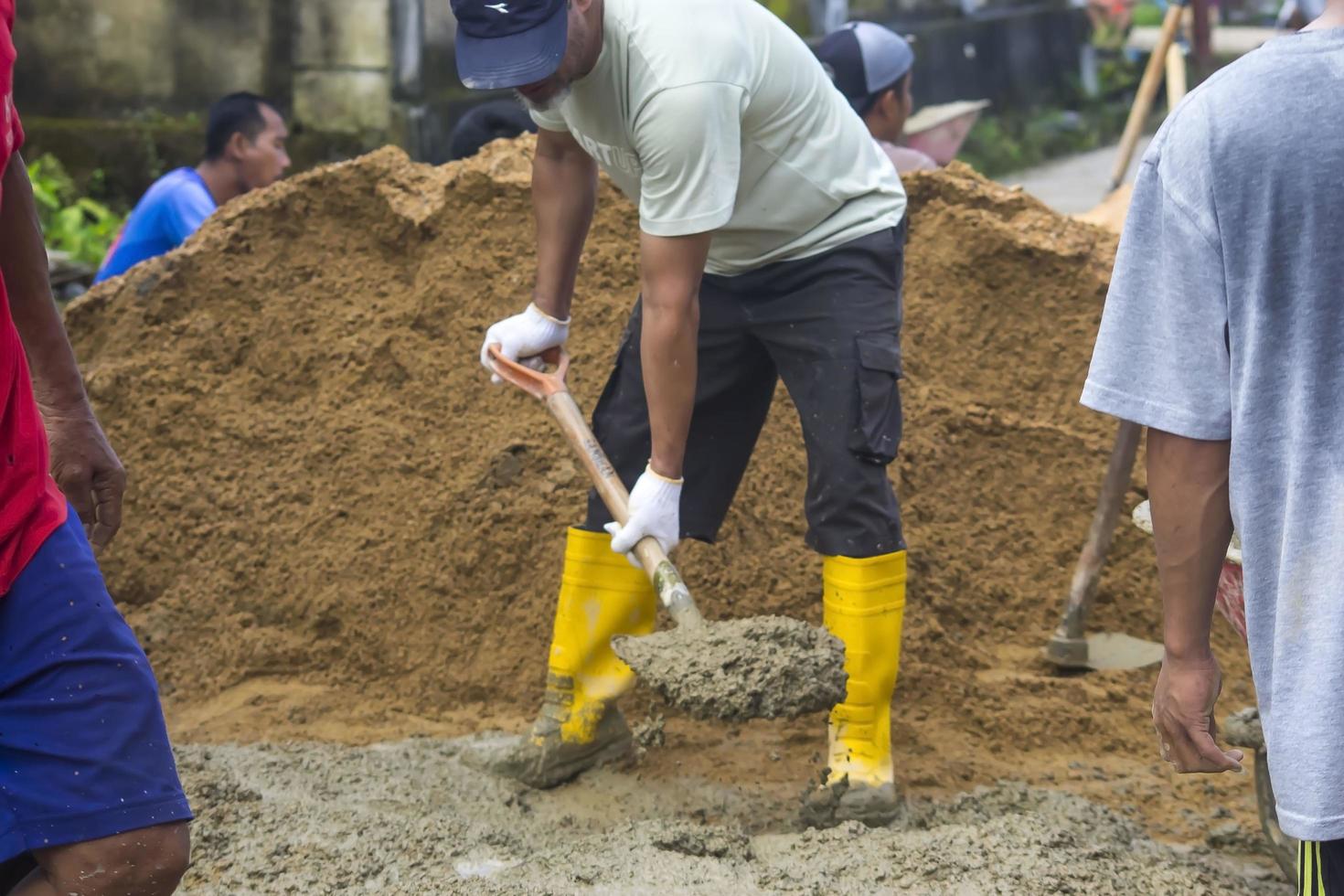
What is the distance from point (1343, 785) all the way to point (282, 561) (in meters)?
3.19

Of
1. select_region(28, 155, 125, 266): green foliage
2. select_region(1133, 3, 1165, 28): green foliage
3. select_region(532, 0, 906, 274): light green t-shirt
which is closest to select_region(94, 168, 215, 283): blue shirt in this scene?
select_region(28, 155, 125, 266): green foliage

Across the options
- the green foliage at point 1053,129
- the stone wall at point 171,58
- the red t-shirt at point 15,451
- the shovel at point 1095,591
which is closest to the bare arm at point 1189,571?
the red t-shirt at point 15,451

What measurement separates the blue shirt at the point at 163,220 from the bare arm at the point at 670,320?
2984mm

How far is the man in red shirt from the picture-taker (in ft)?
6.32

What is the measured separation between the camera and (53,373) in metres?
2.29

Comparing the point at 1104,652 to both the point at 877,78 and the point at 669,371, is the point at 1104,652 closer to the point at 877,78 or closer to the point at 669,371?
the point at 669,371

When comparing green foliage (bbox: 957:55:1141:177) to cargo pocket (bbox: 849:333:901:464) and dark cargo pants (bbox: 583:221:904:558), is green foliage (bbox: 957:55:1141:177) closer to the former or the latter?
dark cargo pants (bbox: 583:221:904:558)

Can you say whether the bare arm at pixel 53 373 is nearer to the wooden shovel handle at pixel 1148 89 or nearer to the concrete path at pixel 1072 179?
the wooden shovel handle at pixel 1148 89

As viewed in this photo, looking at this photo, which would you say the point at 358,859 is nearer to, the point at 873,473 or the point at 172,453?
the point at 873,473

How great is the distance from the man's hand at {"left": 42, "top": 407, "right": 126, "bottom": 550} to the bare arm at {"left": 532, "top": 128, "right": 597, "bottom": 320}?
1205mm

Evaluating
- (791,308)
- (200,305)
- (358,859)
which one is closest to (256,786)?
(358,859)

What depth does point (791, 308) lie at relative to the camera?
3.16 metres

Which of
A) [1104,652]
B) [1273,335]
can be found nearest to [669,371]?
[1273,335]

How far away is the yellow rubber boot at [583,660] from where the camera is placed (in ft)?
11.0
